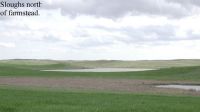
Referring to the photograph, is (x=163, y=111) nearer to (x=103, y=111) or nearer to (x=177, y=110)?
(x=177, y=110)

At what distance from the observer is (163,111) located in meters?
20.9

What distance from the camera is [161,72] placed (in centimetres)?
8962

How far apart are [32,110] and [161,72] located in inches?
2806

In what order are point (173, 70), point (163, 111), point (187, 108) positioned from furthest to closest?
point (173, 70) → point (187, 108) → point (163, 111)

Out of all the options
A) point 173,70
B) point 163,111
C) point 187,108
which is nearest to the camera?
point 163,111

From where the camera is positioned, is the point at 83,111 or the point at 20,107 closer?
the point at 83,111

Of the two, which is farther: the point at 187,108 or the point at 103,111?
the point at 187,108

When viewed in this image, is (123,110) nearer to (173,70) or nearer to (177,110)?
(177,110)

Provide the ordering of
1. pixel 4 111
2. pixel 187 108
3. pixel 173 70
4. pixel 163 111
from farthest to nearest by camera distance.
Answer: pixel 173 70 → pixel 187 108 → pixel 163 111 → pixel 4 111

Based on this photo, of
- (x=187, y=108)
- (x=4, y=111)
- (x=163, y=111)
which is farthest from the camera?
(x=187, y=108)

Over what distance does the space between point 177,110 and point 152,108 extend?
1.25 metres

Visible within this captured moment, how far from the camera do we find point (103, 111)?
66.3ft

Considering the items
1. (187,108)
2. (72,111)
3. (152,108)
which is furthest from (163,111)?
(72,111)

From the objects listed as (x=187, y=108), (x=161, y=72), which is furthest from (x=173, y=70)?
(x=187, y=108)
